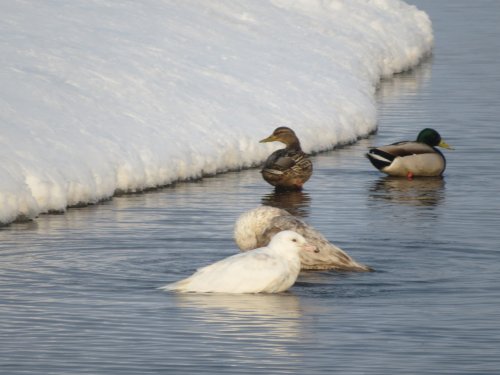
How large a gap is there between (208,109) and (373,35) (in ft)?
46.5

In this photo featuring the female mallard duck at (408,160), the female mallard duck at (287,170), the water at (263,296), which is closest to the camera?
the water at (263,296)

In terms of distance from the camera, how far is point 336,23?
119ft

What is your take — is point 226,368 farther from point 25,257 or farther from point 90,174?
point 90,174

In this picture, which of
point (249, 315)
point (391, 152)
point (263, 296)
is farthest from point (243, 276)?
point (391, 152)

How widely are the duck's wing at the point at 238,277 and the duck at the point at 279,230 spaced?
1.38 metres

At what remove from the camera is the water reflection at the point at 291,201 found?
18.6 meters

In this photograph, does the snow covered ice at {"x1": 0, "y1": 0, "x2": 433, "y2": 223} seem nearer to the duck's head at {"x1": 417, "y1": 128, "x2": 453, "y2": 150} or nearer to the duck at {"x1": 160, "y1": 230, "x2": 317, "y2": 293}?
the duck's head at {"x1": 417, "y1": 128, "x2": 453, "y2": 150}

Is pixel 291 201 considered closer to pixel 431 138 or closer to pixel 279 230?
pixel 431 138

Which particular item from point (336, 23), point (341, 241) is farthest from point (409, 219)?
point (336, 23)

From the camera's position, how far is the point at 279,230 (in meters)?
15.1

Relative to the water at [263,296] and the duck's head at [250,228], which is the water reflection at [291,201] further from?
the duck's head at [250,228]

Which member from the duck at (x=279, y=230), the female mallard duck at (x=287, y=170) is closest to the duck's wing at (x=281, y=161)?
the female mallard duck at (x=287, y=170)

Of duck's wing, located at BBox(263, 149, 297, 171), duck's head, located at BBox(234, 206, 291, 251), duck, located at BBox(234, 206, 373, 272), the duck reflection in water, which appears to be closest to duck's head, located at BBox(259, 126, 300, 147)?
duck's wing, located at BBox(263, 149, 297, 171)

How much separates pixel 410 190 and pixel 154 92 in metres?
4.41
